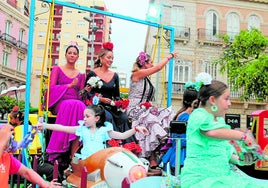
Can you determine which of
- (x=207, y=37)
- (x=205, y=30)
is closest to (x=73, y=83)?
(x=207, y=37)

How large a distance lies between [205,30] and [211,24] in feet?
2.76

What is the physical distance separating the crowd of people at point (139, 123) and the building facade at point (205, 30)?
21039 millimetres

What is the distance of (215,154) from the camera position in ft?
8.94

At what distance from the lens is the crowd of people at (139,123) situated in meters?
2.70

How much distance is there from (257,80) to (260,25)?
1006 cm

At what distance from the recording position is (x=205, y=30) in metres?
26.9

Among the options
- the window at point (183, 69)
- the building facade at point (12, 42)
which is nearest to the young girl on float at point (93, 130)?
the window at point (183, 69)

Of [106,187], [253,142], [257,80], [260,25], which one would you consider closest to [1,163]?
[106,187]

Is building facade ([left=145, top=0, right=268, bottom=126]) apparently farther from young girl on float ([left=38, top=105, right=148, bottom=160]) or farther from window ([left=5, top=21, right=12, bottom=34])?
young girl on float ([left=38, top=105, right=148, bottom=160])

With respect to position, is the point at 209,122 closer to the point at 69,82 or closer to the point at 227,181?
the point at 227,181

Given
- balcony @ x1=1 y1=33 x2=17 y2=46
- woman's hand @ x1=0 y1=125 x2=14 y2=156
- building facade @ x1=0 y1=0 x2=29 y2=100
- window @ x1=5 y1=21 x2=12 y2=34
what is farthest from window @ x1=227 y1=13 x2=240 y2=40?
woman's hand @ x1=0 y1=125 x2=14 y2=156

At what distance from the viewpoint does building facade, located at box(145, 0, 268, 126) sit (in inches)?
1041

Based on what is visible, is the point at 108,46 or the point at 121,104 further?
the point at 108,46

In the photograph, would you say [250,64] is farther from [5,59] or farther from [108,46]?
[5,59]
